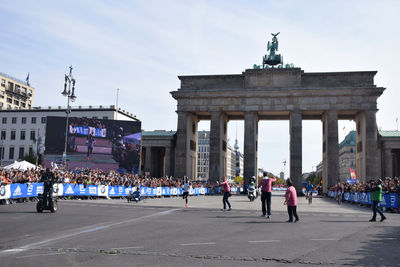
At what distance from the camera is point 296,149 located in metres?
58.4

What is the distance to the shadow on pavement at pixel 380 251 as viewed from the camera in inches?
324

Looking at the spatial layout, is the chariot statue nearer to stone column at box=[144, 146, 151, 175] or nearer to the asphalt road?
stone column at box=[144, 146, 151, 175]

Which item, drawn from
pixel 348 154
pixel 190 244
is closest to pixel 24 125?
pixel 190 244

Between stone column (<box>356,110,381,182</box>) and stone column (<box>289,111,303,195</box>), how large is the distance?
8708mm

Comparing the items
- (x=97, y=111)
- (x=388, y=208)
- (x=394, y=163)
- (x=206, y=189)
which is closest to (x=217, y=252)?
(x=388, y=208)

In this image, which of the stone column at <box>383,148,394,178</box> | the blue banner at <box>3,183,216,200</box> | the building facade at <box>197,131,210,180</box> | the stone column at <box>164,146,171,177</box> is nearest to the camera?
the blue banner at <box>3,183,216,200</box>

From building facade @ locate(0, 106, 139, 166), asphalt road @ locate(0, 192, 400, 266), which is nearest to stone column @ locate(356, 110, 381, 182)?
asphalt road @ locate(0, 192, 400, 266)

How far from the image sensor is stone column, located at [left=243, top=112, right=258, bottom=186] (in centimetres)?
5947

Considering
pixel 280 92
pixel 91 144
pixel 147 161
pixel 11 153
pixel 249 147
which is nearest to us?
pixel 91 144

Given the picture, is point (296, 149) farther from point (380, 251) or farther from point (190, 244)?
point (190, 244)

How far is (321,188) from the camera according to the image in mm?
61156

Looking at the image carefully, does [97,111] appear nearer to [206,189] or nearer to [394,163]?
[206,189]

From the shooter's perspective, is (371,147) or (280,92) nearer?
(371,147)

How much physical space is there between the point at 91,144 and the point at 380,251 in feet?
162
